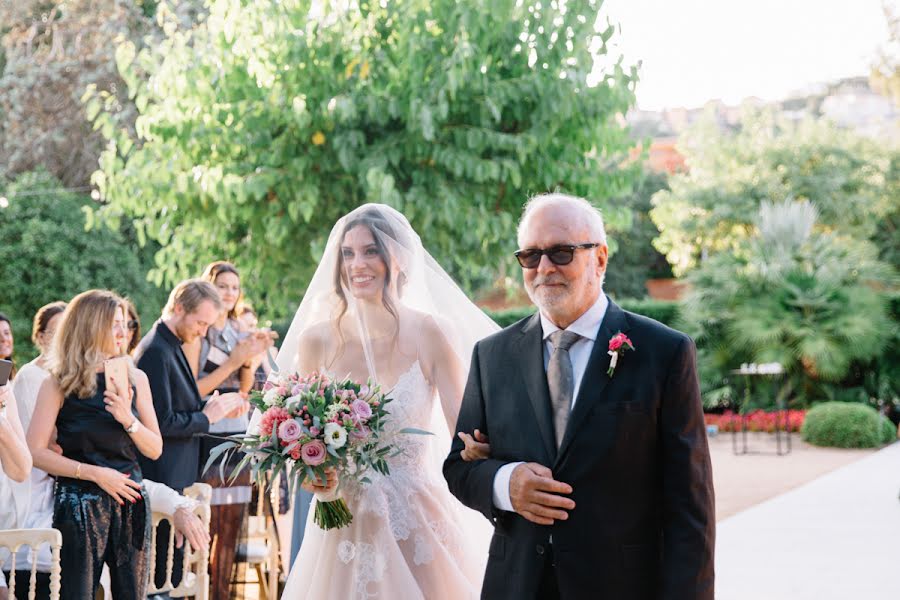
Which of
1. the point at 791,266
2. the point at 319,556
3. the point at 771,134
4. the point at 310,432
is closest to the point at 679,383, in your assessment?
the point at 310,432

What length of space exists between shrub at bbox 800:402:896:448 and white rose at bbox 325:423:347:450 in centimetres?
1753

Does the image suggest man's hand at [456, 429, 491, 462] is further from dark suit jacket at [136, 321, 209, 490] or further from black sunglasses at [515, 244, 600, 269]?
dark suit jacket at [136, 321, 209, 490]

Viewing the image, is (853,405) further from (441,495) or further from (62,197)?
(441,495)

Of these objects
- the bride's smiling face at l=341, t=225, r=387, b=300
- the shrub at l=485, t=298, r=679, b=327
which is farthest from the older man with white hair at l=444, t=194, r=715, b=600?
the shrub at l=485, t=298, r=679, b=327

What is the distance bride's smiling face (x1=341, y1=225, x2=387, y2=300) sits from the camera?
4273mm

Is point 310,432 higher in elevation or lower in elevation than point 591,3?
lower

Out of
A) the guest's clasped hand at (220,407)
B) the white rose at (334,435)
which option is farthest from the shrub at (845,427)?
the white rose at (334,435)

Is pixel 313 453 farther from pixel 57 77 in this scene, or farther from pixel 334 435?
pixel 57 77

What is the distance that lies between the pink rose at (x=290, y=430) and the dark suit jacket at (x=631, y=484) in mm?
902

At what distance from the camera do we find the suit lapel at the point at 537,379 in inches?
117

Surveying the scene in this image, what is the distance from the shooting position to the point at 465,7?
8312 mm

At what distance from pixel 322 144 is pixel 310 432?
5623mm

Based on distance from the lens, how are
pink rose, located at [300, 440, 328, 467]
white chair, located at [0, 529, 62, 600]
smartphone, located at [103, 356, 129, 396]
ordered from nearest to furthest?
pink rose, located at [300, 440, 328, 467], white chair, located at [0, 529, 62, 600], smartphone, located at [103, 356, 129, 396]

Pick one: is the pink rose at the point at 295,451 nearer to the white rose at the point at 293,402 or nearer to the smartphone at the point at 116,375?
the white rose at the point at 293,402
